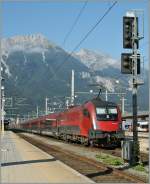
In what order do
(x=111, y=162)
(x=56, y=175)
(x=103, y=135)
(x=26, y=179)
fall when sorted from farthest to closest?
(x=103, y=135) < (x=111, y=162) < (x=56, y=175) < (x=26, y=179)

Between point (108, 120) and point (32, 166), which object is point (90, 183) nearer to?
point (32, 166)

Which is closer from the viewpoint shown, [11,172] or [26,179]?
[26,179]

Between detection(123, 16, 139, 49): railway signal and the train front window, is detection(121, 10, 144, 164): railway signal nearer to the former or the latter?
detection(123, 16, 139, 49): railway signal

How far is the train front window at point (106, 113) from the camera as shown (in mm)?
33225

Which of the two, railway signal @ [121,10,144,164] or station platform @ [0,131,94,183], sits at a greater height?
railway signal @ [121,10,144,164]

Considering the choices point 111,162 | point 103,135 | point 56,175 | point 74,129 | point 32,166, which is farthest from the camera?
point 74,129

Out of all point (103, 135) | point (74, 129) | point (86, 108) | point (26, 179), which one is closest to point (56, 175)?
point (26, 179)

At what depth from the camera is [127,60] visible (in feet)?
65.1

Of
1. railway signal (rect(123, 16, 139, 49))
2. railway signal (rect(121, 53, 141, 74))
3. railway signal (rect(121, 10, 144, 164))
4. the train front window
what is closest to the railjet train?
the train front window

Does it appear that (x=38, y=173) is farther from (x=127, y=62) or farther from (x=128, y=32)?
(x=128, y=32)

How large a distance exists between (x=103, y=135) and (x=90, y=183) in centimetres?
1852

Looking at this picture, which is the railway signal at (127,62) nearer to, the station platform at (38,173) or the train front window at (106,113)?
the station platform at (38,173)

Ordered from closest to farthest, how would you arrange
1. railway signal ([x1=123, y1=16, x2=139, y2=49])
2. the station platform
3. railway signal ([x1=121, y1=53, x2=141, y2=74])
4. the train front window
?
the station platform → railway signal ([x1=121, y1=53, x2=141, y2=74]) → railway signal ([x1=123, y1=16, x2=139, y2=49]) → the train front window

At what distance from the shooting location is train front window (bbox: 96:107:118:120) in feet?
109
